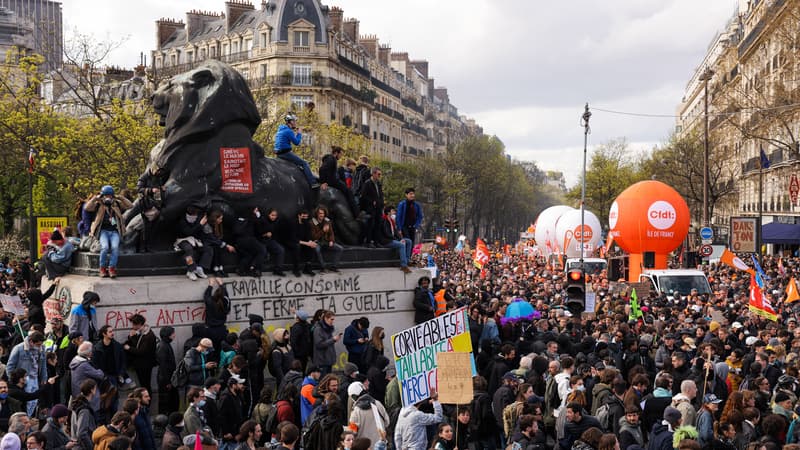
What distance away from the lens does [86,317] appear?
13375 millimetres

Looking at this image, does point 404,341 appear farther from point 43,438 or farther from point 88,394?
point 43,438

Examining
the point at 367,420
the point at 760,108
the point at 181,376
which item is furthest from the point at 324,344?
the point at 760,108

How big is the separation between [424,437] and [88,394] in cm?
354

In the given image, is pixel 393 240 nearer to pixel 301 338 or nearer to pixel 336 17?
pixel 301 338

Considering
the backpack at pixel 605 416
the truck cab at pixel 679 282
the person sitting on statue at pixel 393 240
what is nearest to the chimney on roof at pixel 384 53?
the truck cab at pixel 679 282

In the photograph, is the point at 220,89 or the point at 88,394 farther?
the point at 220,89

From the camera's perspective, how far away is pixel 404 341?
456 inches

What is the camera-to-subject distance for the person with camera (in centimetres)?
1429

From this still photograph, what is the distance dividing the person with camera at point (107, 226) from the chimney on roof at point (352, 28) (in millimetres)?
69154

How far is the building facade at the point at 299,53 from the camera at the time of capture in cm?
7000

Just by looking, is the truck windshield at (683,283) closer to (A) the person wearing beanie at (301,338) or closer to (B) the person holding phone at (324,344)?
(B) the person holding phone at (324,344)

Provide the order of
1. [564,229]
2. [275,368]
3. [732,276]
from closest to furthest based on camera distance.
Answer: [275,368] < [732,276] < [564,229]

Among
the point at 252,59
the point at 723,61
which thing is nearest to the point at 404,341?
the point at 252,59

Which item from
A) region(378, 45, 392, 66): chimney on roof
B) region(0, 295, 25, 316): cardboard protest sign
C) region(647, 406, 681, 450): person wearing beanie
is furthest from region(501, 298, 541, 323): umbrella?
region(378, 45, 392, 66): chimney on roof
